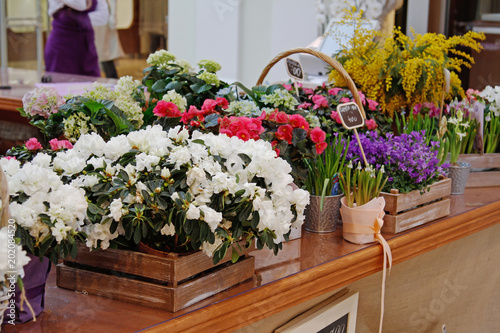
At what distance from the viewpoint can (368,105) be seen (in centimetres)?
228

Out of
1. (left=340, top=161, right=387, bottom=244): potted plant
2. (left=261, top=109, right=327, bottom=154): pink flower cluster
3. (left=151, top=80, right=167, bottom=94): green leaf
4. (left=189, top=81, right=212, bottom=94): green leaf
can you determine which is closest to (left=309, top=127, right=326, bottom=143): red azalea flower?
(left=261, top=109, right=327, bottom=154): pink flower cluster

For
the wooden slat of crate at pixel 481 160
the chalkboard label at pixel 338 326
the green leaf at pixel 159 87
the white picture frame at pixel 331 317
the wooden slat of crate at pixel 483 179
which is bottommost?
the chalkboard label at pixel 338 326

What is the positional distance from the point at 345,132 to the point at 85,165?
1.01 m

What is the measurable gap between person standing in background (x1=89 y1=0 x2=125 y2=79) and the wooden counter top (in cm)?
670

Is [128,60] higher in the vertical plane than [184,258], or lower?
higher

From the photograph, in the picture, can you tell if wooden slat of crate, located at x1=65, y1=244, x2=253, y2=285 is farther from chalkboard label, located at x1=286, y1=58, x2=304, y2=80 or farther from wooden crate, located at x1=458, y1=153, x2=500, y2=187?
wooden crate, located at x1=458, y1=153, x2=500, y2=187

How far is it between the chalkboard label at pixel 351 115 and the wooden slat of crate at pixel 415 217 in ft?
0.86

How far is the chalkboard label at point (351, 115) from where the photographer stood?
1.71 metres

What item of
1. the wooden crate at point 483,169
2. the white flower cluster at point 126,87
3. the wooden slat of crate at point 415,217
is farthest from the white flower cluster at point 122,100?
the wooden crate at point 483,169

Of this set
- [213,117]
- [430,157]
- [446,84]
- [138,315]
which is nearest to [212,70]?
[213,117]

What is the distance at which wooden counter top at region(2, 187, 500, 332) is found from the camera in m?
1.15

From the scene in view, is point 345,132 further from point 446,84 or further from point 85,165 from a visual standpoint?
point 85,165

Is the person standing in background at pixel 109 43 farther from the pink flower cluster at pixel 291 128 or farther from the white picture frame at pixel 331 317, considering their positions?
the white picture frame at pixel 331 317

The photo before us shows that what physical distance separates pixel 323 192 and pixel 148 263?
64 centimetres
